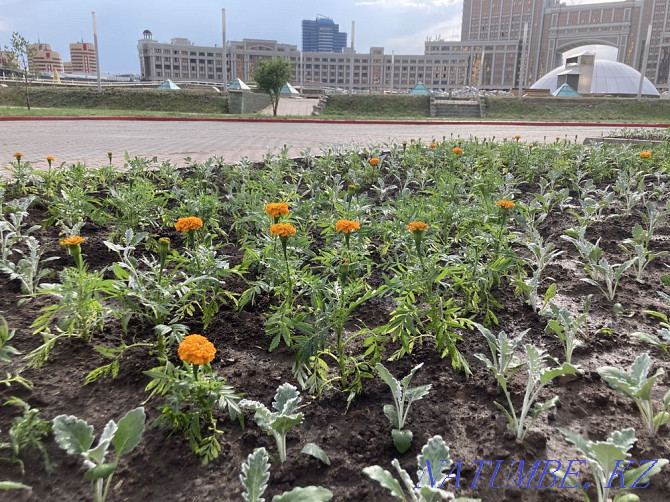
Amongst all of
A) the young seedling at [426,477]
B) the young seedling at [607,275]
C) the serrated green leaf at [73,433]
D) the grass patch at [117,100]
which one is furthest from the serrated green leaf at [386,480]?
the grass patch at [117,100]

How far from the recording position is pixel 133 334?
1988 mm

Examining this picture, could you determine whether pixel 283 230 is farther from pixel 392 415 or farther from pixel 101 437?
pixel 101 437

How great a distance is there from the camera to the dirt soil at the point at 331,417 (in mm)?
1294

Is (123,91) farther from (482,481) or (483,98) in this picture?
(482,481)

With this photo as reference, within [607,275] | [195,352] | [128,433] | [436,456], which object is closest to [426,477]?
[436,456]

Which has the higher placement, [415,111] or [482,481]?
[415,111]

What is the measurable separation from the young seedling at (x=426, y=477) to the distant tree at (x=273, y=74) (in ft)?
89.7

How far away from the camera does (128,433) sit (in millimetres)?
1255

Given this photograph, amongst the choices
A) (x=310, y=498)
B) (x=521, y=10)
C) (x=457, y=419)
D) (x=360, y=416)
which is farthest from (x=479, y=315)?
(x=521, y=10)

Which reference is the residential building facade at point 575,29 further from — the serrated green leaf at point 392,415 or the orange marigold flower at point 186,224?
the serrated green leaf at point 392,415

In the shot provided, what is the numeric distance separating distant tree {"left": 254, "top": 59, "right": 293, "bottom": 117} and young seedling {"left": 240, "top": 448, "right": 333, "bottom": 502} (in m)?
27.3

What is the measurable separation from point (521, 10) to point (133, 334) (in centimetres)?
14229

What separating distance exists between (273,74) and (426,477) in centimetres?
2882

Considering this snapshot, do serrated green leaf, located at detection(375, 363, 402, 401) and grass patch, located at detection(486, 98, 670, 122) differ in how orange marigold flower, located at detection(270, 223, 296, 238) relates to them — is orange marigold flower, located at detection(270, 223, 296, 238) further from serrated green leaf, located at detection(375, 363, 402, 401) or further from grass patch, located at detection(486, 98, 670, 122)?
grass patch, located at detection(486, 98, 670, 122)
